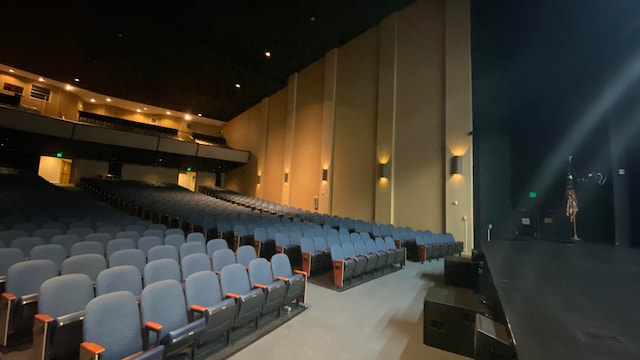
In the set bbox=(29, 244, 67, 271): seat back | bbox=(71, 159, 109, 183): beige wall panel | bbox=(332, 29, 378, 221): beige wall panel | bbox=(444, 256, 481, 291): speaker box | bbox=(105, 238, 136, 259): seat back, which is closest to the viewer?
bbox=(29, 244, 67, 271): seat back

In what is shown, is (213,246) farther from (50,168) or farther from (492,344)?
(50,168)

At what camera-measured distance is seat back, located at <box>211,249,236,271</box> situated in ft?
11.3

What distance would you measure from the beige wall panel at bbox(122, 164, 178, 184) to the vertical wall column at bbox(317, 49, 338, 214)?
10361 millimetres

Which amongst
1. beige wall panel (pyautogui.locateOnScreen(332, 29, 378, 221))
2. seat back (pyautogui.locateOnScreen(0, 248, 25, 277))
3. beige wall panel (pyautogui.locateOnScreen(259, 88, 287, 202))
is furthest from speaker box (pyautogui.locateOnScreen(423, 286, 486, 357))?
beige wall panel (pyautogui.locateOnScreen(259, 88, 287, 202))

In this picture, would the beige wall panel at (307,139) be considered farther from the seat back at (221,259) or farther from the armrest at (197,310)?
the armrest at (197,310)

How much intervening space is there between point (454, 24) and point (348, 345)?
9311mm

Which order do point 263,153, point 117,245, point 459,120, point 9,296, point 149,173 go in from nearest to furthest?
point 9,296 → point 117,245 → point 459,120 → point 263,153 → point 149,173

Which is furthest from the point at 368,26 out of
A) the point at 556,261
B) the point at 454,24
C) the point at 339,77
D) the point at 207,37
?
the point at 556,261

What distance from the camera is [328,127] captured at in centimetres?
1174

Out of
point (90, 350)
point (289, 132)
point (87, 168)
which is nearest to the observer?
point (90, 350)

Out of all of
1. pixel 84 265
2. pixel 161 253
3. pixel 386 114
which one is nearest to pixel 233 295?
pixel 161 253

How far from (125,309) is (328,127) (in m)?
10.3

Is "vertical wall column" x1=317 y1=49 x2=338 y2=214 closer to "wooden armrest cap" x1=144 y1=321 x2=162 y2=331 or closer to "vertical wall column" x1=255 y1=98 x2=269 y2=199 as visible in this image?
"vertical wall column" x1=255 y1=98 x2=269 y2=199

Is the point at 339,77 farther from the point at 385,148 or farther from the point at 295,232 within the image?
the point at 295,232
